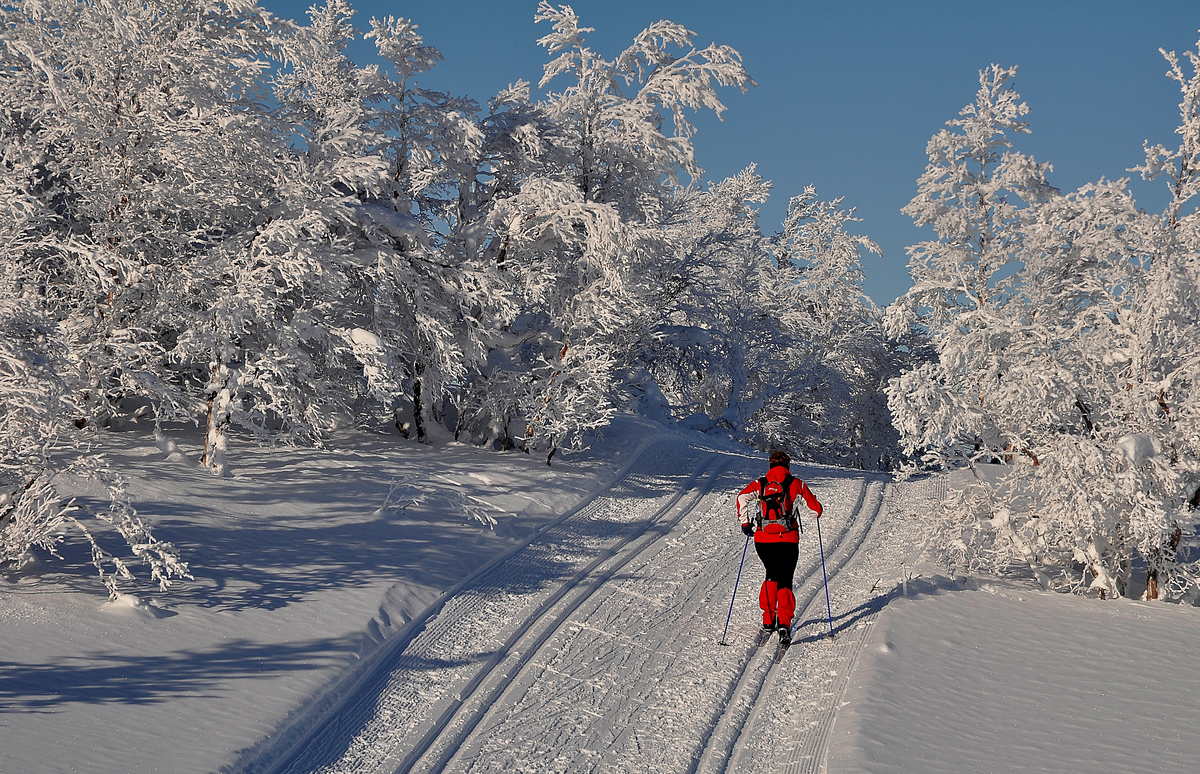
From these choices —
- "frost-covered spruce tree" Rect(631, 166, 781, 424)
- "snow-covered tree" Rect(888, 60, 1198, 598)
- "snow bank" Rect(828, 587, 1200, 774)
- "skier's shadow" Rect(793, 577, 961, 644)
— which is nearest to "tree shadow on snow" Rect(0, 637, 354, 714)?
"snow bank" Rect(828, 587, 1200, 774)

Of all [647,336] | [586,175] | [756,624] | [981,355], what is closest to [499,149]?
[586,175]

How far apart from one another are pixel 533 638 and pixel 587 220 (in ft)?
26.9

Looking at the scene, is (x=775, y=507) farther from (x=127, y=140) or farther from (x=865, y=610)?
(x=127, y=140)

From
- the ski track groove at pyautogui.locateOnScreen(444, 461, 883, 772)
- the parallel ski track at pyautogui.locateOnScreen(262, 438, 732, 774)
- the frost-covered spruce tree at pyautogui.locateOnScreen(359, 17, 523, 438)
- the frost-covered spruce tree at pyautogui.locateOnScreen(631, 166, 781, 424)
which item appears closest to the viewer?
the parallel ski track at pyautogui.locateOnScreen(262, 438, 732, 774)

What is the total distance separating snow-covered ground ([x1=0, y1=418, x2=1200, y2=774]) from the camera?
18.6 ft

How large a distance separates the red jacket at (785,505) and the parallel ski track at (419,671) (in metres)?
2.21

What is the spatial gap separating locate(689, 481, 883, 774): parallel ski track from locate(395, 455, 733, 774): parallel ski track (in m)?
1.77

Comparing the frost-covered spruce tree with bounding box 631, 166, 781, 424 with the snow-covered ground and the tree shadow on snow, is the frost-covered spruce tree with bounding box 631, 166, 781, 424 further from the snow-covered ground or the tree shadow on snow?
the tree shadow on snow

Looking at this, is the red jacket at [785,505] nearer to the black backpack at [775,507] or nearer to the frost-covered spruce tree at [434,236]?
the black backpack at [775,507]

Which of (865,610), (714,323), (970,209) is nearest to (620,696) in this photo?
(865,610)

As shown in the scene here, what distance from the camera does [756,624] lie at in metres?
8.48

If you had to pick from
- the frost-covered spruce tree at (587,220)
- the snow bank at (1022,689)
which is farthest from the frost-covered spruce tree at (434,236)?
the snow bank at (1022,689)

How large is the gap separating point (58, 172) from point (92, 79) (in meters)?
1.46

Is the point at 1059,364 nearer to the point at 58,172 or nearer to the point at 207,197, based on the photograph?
the point at 207,197
